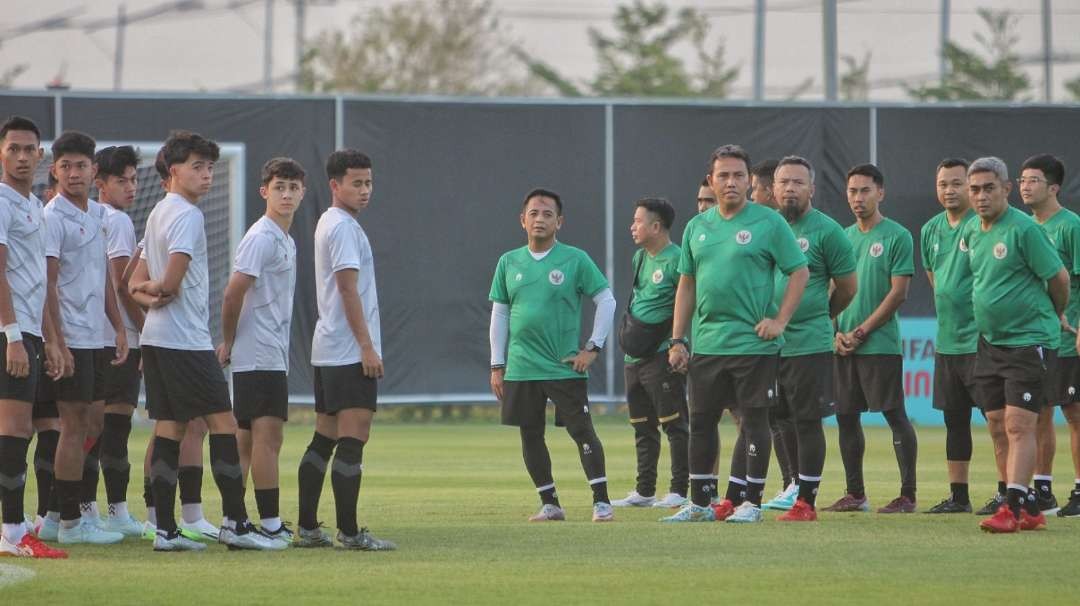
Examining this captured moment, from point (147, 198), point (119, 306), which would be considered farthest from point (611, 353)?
point (119, 306)

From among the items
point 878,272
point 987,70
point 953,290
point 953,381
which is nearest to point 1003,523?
point 953,381

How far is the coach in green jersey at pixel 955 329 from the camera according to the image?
11.5 metres

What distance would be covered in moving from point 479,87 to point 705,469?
3544 centimetres

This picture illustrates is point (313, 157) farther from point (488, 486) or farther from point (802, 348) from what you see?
point (802, 348)

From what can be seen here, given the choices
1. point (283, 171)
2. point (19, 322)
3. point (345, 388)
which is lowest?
point (345, 388)

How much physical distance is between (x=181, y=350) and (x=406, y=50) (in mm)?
35999

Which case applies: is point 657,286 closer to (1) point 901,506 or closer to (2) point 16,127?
(1) point 901,506

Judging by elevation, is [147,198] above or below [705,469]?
above

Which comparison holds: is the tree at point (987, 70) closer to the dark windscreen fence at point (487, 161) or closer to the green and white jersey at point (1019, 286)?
the dark windscreen fence at point (487, 161)

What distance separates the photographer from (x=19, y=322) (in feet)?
29.4

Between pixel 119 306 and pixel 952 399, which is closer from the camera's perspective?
pixel 119 306

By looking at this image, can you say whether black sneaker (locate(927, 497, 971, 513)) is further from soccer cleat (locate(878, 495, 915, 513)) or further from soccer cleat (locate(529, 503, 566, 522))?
soccer cleat (locate(529, 503, 566, 522))

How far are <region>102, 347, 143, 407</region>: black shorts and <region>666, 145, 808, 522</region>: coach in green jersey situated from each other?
318 cm

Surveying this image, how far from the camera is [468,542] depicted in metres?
9.73
